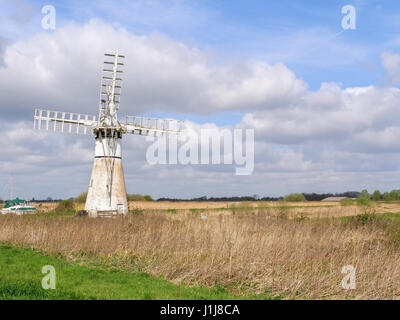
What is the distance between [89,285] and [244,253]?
4381mm

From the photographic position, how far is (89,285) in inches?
372

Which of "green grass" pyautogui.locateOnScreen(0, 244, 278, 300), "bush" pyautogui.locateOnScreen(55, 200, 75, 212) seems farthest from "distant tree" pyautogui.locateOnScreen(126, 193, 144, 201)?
"green grass" pyautogui.locateOnScreen(0, 244, 278, 300)

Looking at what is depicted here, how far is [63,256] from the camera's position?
515 inches

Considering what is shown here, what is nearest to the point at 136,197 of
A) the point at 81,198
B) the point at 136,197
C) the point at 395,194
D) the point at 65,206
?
the point at 136,197

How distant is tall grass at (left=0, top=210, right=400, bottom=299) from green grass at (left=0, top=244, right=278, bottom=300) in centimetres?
58

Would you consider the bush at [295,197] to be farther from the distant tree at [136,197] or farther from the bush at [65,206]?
the bush at [65,206]

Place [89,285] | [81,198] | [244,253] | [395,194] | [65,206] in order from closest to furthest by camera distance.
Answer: [89,285], [244,253], [65,206], [81,198], [395,194]

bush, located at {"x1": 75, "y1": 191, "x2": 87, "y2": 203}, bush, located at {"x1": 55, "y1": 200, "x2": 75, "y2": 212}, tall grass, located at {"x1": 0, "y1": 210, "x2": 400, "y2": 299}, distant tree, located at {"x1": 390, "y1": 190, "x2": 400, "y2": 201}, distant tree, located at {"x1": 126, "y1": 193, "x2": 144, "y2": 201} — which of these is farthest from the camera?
distant tree, located at {"x1": 390, "y1": 190, "x2": 400, "y2": 201}

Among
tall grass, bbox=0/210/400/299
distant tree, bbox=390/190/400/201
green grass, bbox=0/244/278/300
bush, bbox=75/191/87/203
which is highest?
distant tree, bbox=390/190/400/201

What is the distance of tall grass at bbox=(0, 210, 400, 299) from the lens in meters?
9.27

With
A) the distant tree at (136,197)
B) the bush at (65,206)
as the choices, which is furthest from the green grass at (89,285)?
the distant tree at (136,197)

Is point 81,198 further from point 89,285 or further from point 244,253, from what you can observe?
point 89,285

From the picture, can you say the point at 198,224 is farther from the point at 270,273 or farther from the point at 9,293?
the point at 9,293

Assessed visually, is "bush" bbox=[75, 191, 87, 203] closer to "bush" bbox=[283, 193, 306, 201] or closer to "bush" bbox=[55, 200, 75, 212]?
"bush" bbox=[55, 200, 75, 212]
